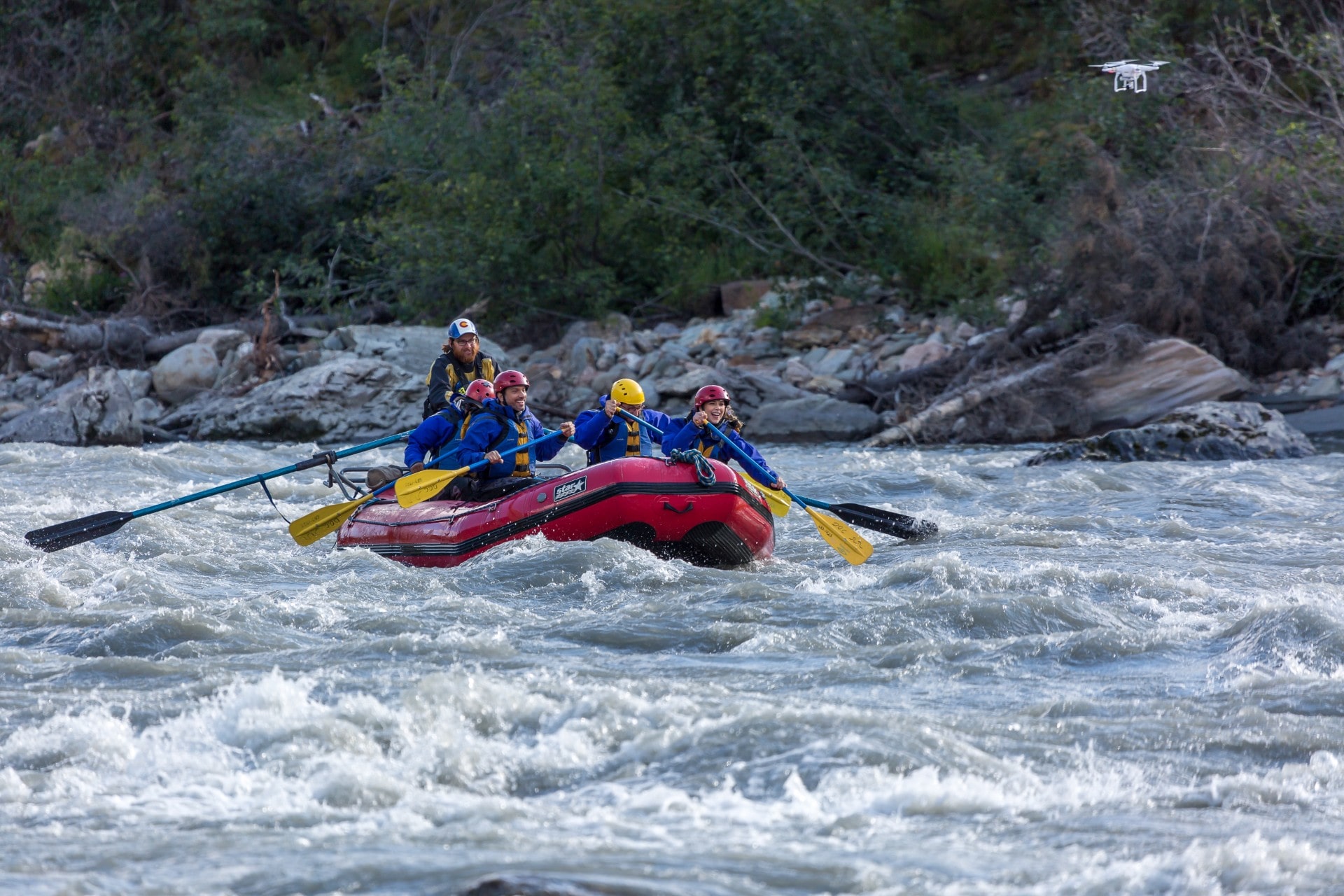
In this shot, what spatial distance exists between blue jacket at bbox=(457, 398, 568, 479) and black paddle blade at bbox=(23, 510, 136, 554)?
6.09 feet

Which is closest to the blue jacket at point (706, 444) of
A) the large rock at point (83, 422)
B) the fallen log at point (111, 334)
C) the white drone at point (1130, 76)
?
the white drone at point (1130, 76)

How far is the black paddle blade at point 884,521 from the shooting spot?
7918 millimetres

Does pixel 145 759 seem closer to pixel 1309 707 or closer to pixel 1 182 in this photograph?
pixel 1309 707

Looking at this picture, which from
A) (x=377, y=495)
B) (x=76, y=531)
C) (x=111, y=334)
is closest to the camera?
(x=76, y=531)

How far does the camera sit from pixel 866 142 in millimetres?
19812

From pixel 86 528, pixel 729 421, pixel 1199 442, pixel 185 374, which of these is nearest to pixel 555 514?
pixel 729 421

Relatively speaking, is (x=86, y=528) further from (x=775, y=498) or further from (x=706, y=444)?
(x=775, y=498)

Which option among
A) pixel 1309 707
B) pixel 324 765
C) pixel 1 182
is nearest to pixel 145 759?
pixel 324 765

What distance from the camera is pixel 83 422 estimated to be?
15.3 metres

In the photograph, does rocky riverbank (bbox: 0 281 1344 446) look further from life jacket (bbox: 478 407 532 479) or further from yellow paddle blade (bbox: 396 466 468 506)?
yellow paddle blade (bbox: 396 466 468 506)

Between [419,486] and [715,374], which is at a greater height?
[419,486]

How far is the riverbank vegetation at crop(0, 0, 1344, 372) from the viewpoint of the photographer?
1489 centimetres

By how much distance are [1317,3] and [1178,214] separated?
4365mm

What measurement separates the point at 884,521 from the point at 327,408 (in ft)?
30.3
